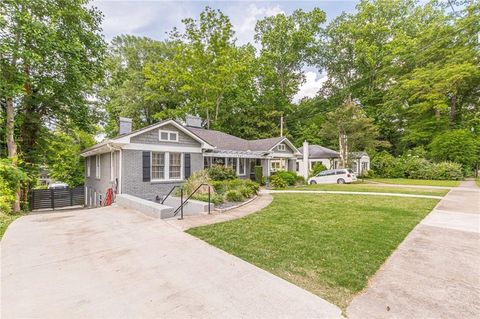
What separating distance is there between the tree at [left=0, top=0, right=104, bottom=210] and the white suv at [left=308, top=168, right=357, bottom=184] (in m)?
18.0

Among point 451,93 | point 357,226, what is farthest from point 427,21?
point 357,226

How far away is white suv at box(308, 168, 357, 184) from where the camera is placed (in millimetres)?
19172

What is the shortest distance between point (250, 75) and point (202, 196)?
26209 millimetres

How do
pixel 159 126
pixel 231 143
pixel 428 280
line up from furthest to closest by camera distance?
pixel 231 143 < pixel 159 126 < pixel 428 280

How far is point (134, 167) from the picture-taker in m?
11.1

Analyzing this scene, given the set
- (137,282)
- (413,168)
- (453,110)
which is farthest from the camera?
(453,110)

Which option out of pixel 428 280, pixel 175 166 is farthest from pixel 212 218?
pixel 175 166

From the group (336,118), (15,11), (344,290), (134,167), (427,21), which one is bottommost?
(344,290)

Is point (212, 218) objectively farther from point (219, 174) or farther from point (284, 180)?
point (284, 180)

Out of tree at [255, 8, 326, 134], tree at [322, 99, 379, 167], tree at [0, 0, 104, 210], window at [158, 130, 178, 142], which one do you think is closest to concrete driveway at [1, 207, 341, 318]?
window at [158, 130, 178, 142]

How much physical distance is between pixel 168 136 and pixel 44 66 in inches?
273

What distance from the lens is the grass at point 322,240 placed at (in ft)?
11.7

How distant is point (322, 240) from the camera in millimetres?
5184

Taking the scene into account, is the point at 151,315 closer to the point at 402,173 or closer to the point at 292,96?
the point at 402,173
